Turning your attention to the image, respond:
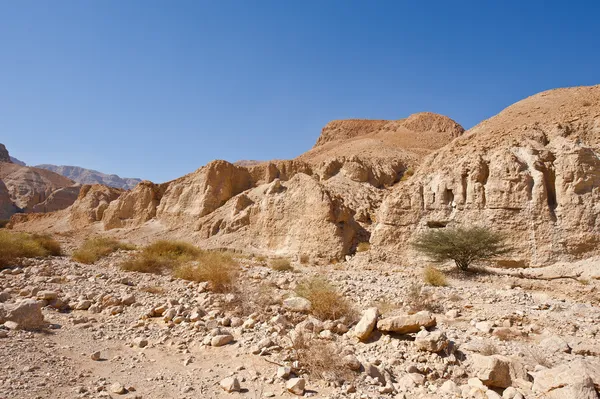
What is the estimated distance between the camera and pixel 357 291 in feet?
30.0

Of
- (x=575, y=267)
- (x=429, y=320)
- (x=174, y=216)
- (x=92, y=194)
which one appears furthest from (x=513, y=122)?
(x=92, y=194)

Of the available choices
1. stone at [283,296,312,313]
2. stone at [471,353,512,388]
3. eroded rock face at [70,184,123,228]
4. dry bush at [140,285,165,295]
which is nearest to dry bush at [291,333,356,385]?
stone at [471,353,512,388]

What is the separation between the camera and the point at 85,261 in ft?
46.1

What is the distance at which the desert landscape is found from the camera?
13.8 ft

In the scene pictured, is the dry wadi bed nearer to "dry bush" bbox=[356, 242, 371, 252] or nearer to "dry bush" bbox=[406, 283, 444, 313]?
"dry bush" bbox=[406, 283, 444, 313]

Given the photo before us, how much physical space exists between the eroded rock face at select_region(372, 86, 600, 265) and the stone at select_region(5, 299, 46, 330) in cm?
1293

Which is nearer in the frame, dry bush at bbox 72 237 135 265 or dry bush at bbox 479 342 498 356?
dry bush at bbox 479 342 498 356

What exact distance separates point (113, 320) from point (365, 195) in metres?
20.4

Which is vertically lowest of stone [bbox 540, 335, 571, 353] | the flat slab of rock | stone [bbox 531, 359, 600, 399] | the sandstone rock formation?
stone [bbox 540, 335, 571, 353]

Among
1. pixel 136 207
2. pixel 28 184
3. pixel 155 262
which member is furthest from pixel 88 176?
pixel 155 262

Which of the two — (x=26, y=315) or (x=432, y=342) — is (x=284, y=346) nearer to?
(x=432, y=342)

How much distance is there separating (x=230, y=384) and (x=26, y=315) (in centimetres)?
380

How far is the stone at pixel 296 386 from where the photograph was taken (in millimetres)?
3910

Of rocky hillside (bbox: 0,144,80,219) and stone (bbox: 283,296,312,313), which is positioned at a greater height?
rocky hillside (bbox: 0,144,80,219)
